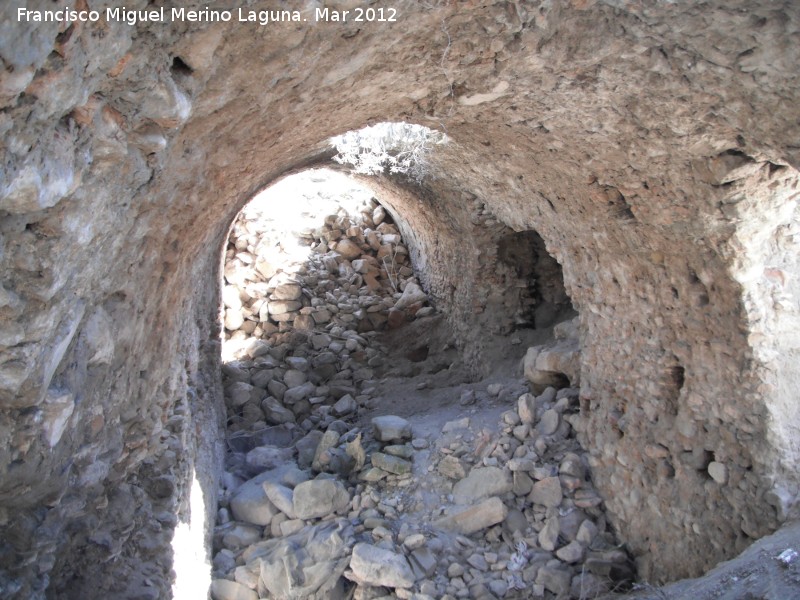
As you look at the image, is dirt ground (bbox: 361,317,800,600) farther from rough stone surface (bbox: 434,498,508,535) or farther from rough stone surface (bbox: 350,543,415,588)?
rough stone surface (bbox: 350,543,415,588)

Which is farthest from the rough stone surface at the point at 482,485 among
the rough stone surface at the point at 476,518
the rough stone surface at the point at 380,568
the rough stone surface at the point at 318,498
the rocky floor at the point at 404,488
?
the rough stone surface at the point at 318,498

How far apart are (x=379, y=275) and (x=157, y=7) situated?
8171 millimetres

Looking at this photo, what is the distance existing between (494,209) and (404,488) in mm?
2366

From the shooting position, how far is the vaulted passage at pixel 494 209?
64.1 inches

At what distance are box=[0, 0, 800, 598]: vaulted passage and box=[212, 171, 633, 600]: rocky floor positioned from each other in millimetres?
58

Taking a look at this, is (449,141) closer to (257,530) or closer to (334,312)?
(257,530)

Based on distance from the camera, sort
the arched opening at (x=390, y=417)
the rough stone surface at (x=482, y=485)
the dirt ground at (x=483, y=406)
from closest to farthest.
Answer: the dirt ground at (x=483, y=406) < the arched opening at (x=390, y=417) < the rough stone surface at (x=482, y=485)

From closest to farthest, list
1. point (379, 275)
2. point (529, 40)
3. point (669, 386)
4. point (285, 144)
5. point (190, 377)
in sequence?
point (529, 40), point (285, 144), point (669, 386), point (190, 377), point (379, 275)

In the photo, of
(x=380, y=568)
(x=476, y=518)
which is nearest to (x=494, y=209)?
(x=476, y=518)

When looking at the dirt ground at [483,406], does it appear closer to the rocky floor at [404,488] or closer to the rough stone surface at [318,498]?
the rocky floor at [404,488]

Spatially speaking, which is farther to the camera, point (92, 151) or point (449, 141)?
point (449, 141)

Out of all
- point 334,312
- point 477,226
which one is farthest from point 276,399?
point 477,226

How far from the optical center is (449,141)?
431 cm

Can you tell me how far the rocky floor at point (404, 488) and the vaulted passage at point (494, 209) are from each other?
0.19ft
